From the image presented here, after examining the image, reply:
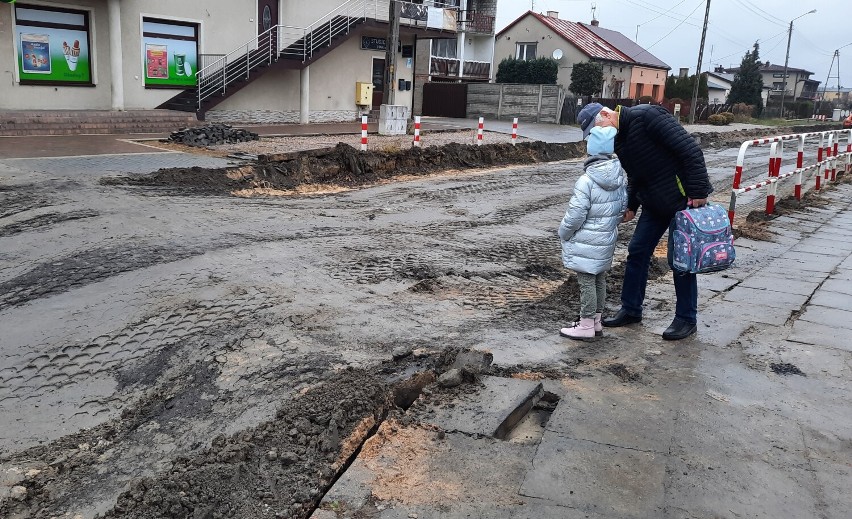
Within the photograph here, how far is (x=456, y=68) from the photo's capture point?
146 feet

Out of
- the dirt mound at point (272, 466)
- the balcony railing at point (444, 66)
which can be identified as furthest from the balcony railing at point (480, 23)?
the dirt mound at point (272, 466)

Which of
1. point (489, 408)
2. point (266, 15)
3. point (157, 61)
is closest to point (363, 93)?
point (266, 15)

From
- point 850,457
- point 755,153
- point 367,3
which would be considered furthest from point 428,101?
point 850,457

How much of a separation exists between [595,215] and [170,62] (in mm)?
20397

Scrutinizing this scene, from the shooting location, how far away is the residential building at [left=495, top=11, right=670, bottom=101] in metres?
48.2

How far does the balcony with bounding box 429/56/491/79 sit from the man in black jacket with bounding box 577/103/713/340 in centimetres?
3845

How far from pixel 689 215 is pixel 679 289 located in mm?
657

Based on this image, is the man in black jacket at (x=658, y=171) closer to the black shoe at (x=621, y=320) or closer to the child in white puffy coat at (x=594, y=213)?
the child in white puffy coat at (x=594, y=213)

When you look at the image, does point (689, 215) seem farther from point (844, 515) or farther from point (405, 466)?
point (405, 466)

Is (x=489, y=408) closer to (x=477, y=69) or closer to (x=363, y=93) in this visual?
(x=363, y=93)

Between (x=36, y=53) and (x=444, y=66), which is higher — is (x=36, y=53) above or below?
below

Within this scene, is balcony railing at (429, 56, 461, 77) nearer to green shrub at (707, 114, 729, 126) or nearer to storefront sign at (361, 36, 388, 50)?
storefront sign at (361, 36, 388, 50)

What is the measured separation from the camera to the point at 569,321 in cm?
596

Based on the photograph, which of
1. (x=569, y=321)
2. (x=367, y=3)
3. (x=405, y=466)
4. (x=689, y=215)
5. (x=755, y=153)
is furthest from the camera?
(x=367, y=3)
